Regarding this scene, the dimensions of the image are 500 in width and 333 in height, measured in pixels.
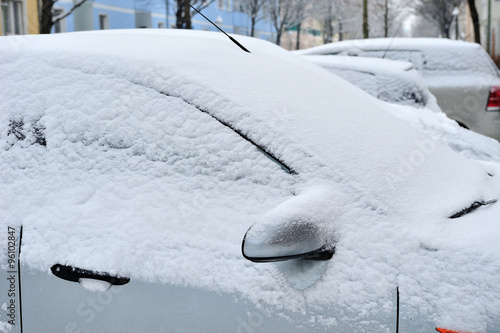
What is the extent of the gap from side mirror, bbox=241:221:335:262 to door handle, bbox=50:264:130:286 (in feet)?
1.52

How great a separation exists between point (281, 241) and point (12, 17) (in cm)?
1806

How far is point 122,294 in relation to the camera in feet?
6.07

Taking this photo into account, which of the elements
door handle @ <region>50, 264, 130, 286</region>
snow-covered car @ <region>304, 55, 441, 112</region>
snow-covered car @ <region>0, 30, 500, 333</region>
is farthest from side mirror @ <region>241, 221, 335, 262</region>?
snow-covered car @ <region>304, 55, 441, 112</region>

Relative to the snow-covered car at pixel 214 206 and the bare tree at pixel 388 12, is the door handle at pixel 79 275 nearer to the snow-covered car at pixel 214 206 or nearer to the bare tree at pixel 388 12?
the snow-covered car at pixel 214 206

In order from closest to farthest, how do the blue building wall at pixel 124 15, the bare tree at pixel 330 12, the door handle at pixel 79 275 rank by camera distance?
the door handle at pixel 79 275 < the blue building wall at pixel 124 15 < the bare tree at pixel 330 12

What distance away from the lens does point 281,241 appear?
1.65 m

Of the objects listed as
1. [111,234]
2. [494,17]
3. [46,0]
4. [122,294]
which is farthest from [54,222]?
[494,17]

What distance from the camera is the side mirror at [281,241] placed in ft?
5.38

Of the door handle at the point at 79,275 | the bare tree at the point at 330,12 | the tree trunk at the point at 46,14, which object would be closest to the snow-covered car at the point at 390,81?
the door handle at the point at 79,275

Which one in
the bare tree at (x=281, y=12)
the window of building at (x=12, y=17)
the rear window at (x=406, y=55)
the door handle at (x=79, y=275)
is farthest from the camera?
the bare tree at (x=281, y=12)

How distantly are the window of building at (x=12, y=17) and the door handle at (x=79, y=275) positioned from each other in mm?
16983

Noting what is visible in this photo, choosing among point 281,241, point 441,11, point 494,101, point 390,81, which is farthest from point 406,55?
point 441,11

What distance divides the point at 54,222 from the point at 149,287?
0.44m

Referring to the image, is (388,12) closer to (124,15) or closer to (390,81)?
(124,15)
